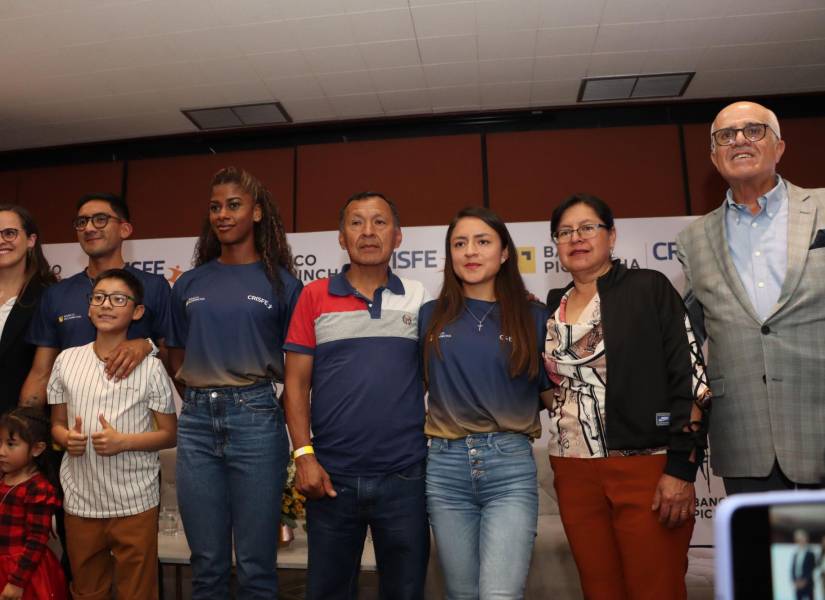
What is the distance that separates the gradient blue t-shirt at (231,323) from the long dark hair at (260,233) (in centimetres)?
9

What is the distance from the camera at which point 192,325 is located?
224 centimetres

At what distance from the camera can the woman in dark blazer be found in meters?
2.61

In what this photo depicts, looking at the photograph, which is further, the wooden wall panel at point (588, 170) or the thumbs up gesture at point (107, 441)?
the wooden wall panel at point (588, 170)

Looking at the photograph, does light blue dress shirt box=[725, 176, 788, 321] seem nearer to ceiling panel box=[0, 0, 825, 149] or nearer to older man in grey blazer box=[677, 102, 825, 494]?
older man in grey blazer box=[677, 102, 825, 494]

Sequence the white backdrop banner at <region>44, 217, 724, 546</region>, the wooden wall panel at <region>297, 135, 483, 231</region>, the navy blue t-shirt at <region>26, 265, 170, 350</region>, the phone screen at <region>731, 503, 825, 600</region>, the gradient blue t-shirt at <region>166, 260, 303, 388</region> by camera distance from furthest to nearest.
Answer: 1. the wooden wall panel at <region>297, 135, 483, 231</region>
2. the white backdrop banner at <region>44, 217, 724, 546</region>
3. the navy blue t-shirt at <region>26, 265, 170, 350</region>
4. the gradient blue t-shirt at <region>166, 260, 303, 388</region>
5. the phone screen at <region>731, 503, 825, 600</region>

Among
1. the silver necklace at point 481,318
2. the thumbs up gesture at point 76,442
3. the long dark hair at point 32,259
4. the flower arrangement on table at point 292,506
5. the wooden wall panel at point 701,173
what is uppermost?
the wooden wall panel at point 701,173

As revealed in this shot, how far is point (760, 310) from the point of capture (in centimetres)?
195

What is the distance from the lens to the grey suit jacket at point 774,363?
1833mm

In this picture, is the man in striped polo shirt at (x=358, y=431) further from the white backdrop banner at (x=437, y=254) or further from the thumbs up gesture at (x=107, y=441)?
the white backdrop banner at (x=437, y=254)

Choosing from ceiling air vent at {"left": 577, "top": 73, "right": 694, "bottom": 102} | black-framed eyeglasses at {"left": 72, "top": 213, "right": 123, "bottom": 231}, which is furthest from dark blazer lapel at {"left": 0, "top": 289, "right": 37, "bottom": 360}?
ceiling air vent at {"left": 577, "top": 73, "right": 694, "bottom": 102}

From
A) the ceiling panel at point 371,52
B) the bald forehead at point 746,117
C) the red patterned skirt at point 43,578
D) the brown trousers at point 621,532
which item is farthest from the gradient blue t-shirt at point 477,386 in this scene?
the ceiling panel at point 371,52

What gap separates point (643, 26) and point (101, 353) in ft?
11.2

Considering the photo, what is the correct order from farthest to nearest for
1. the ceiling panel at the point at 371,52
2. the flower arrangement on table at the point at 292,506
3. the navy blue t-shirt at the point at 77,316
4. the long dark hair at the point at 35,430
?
the ceiling panel at the point at 371,52
the flower arrangement on table at the point at 292,506
the navy blue t-shirt at the point at 77,316
the long dark hair at the point at 35,430

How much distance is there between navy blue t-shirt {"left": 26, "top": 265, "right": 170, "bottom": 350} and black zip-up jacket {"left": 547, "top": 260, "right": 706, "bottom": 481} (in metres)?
1.74
